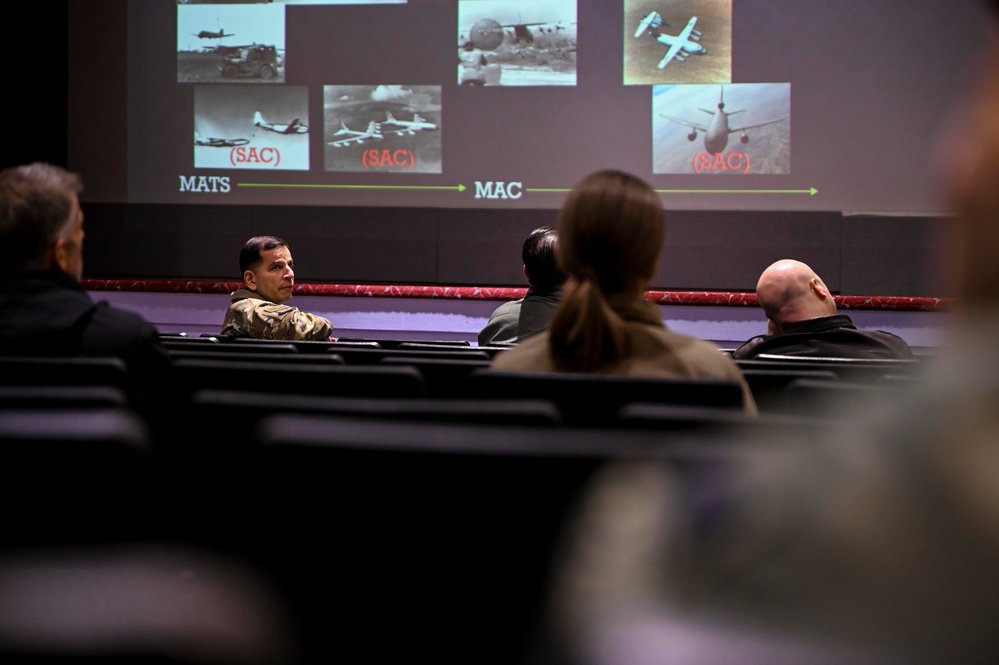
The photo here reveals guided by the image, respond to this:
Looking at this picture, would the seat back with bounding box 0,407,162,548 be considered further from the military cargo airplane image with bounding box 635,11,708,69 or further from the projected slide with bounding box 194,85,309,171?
the military cargo airplane image with bounding box 635,11,708,69

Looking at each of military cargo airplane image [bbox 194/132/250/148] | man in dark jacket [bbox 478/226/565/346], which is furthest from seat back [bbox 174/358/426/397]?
military cargo airplane image [bbox 194/132/250/148]

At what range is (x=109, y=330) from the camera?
191 centimetres

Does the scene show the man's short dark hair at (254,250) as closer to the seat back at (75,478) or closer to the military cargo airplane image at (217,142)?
the military cargo airplane image at (217,142)

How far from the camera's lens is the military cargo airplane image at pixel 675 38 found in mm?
6039

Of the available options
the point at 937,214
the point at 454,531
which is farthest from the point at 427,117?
the point at 454,531

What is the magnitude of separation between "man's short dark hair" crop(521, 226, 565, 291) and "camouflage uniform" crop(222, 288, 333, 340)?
3.65ft

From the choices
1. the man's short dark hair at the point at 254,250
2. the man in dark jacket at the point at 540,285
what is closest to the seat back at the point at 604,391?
the man in dark jacket at the point at 540,285

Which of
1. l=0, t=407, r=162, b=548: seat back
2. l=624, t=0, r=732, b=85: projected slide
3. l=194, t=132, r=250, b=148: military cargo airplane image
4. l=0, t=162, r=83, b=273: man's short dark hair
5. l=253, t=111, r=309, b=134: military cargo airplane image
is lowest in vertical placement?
l=0, t=407, r=162, b=548: seat back

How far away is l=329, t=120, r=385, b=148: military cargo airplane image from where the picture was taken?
6.34 m

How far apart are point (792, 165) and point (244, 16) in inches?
165

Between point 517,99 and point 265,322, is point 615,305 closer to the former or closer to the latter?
point 265,322

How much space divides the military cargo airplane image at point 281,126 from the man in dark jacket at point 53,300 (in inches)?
174

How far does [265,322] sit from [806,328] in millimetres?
2316

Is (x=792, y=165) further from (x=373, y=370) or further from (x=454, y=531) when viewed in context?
(x=454, y=531)
